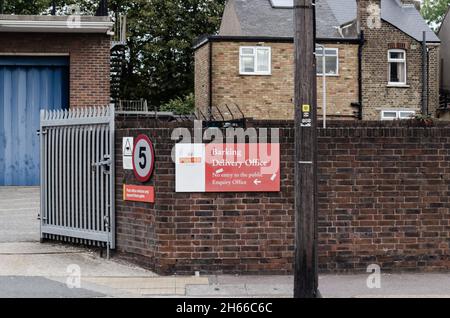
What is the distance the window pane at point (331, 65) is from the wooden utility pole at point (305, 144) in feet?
82.5

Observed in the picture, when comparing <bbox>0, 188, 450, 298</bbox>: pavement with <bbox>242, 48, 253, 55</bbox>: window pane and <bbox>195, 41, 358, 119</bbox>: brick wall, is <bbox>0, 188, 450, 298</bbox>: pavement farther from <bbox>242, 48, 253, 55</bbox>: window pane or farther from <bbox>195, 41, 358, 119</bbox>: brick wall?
<bbox>242, 48, 253, 55</bbox>: window pane

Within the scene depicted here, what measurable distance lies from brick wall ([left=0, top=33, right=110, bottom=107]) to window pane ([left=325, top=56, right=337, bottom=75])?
1474 cm

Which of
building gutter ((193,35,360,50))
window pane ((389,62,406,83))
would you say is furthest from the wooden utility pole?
window pane ((389,62,406,83))

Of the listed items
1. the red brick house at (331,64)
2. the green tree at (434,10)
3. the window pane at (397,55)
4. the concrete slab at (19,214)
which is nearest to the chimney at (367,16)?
the red brick house at (331,64)

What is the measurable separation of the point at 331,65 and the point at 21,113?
54.8ft

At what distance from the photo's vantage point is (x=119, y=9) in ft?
158

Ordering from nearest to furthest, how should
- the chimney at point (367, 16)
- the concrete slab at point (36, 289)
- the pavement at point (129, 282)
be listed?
the concrete slab at point (36, 289) → the pavement at point (129, 282) → the chimney at point (367, 16)

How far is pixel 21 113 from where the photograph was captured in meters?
20.6

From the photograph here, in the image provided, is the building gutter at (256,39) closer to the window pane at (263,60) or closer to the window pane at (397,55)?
the window pane at (263,60)

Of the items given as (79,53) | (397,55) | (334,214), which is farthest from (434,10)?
(334,214)

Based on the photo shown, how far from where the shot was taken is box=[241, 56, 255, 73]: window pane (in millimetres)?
32312

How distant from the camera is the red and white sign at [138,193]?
1036 cm

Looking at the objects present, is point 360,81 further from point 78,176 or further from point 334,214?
point 334,214
